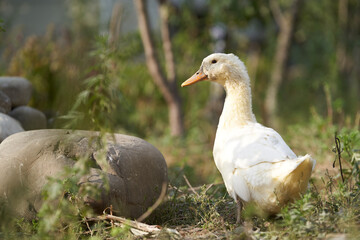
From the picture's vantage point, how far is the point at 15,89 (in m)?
4.38

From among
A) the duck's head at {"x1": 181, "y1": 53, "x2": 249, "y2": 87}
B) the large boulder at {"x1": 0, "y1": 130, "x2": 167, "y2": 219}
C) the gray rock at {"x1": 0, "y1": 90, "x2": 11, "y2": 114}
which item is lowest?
the large boulder at {"x1": 0, "y1": 130, "x2": 167, "y2": 219}

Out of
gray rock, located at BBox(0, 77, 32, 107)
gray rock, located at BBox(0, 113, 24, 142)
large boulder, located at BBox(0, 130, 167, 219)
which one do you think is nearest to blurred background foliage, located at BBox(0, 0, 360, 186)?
gray rock, located at BBox(0, 77, 32, 107)

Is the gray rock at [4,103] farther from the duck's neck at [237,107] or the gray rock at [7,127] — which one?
the duck's neck at [237,107]

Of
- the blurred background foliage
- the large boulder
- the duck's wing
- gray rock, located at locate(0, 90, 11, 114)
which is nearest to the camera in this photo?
the duck's wing

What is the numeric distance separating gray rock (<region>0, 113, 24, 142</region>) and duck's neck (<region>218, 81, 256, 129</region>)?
1782 mm

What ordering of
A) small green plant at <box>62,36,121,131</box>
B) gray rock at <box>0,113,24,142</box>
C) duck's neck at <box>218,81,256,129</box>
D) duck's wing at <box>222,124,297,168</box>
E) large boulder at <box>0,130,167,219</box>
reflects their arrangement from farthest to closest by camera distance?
gray rock at <box>0,113,24,142</box> < duck's neck at <box>218,81,256,129</box> < large boulder at <box>0,130,167,219</box> < duck's wing at <box>222,124,297,168</box> < small green plant at <box>62,36,121,131</box>

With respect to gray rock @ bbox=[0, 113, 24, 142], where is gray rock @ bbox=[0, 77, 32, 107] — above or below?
above

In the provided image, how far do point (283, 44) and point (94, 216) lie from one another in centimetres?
580

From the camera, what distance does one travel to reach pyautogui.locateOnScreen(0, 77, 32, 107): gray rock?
4348 millimetres

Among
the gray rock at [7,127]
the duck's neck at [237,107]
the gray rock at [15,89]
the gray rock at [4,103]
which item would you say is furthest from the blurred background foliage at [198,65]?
the duck's neck at [237,107]

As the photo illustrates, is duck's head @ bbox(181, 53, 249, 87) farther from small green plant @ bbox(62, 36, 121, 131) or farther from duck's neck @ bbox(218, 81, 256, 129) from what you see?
small green plant @ bbox(62, 36, 121, 131)

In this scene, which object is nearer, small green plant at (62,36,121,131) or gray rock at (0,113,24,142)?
small green plant at (62,36,121,131)

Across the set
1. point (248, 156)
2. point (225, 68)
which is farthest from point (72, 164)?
point (225, 68)

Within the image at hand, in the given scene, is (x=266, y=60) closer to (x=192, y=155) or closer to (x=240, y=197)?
(x=192, y=155)
